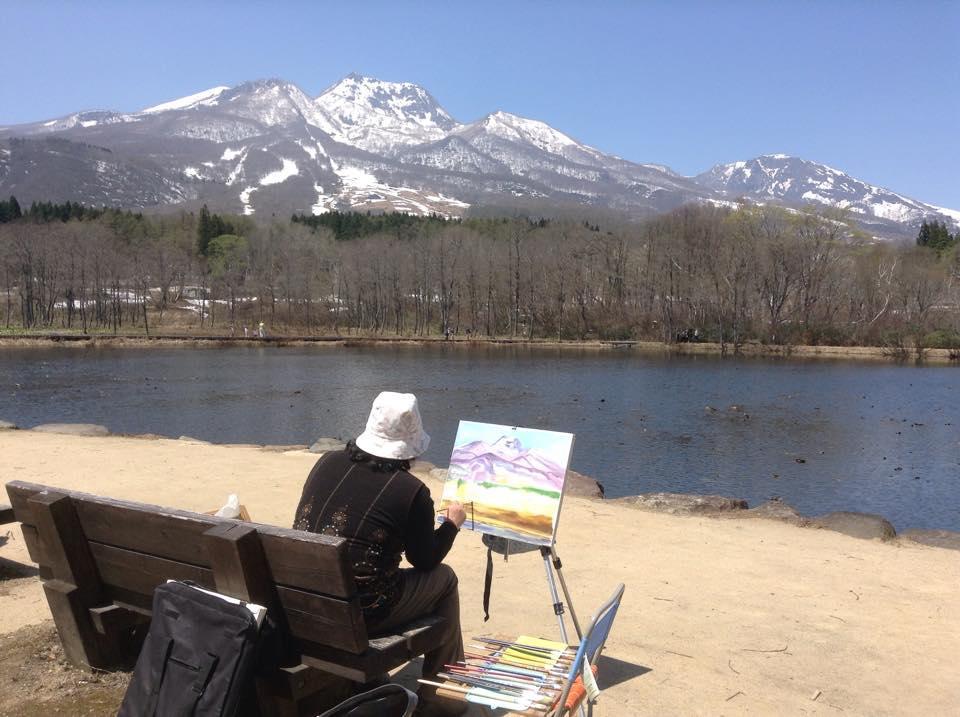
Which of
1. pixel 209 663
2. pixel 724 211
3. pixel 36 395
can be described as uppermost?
pixel 724 211

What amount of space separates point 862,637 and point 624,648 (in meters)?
1.89

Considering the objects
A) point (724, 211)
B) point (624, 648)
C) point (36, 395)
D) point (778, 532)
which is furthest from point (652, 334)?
point (624, 648)

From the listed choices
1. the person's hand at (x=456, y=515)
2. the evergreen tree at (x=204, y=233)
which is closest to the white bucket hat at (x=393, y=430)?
the person's hand at (x=456, y=515)

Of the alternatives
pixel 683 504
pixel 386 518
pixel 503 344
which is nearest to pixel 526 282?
pixel 503 344

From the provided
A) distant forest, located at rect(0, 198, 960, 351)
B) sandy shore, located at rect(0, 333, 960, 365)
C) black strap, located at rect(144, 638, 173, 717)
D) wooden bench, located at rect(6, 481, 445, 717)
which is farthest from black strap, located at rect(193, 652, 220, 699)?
distant forest, located at rect(0, 198, 960, 351)

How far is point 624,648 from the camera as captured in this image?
5488 mm

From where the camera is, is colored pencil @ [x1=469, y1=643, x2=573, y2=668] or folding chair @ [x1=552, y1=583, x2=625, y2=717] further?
colored pencil @ [x1=469, y1=643, x2=573, y2=668]

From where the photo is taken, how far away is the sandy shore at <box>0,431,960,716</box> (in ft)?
16.1

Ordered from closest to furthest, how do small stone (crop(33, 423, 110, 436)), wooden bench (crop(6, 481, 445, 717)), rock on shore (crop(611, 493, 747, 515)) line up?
1. wooden bench (crop(6, 481, 445, 717))
2. rock on shore (crop(611, 493, 747, 515))
3. small stone (crop(33, 423, 110, 436))

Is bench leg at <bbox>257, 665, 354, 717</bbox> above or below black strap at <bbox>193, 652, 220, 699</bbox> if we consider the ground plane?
below

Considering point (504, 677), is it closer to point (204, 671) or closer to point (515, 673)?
point (515, 673)

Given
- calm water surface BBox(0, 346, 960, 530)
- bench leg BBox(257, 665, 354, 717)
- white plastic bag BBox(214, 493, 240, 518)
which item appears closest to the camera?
bench leg BBox(257, 665, 354, 717)

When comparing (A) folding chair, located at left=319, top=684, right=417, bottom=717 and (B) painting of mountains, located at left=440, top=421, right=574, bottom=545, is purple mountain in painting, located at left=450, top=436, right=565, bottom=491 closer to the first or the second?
Result: (B) painting of mountains, located at left=440, top=421, right=574, bottom=545

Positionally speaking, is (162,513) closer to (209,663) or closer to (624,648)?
(209,663)
